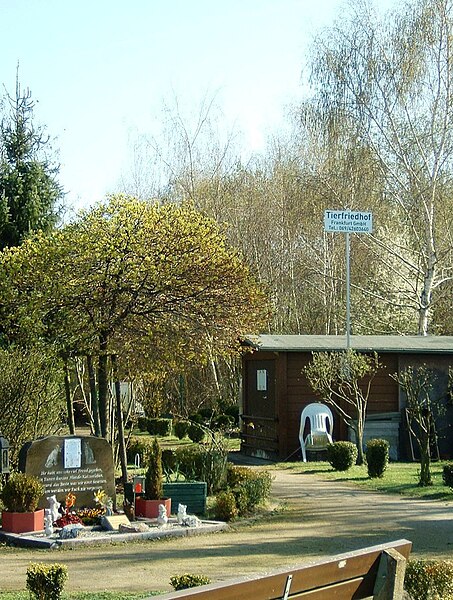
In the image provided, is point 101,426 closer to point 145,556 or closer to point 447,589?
point 145,556

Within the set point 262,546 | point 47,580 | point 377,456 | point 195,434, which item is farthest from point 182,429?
point 47,580

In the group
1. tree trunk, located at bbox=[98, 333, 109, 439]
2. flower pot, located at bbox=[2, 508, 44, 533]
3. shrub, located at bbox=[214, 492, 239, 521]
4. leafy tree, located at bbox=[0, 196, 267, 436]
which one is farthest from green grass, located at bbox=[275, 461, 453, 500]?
flower pot, located at bbox=[2, 508, 44, 533]

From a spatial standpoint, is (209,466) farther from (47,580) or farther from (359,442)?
(47,580)

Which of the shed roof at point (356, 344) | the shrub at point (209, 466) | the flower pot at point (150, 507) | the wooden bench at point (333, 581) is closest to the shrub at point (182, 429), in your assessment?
the shed roof at point (356, 344)

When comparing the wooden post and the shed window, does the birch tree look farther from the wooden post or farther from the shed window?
the wooden post

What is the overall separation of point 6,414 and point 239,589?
1289cm

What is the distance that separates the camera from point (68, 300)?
15.7 metres

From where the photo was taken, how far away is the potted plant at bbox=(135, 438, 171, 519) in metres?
13.5

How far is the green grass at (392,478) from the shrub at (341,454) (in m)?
0.16

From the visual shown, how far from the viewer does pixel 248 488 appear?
48.1 feet

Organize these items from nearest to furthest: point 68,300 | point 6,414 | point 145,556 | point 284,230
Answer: point 145,556, point 68,300, point 6,414, point 284,230

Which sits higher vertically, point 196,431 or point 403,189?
point 403,189

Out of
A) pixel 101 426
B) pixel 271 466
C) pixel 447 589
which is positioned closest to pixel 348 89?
pixel 271 466

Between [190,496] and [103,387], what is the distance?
3.42 metres
